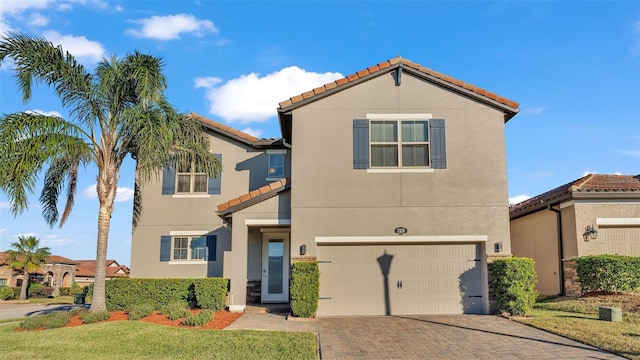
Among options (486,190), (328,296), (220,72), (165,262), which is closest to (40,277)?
(165,262)

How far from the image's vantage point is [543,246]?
59.0ft

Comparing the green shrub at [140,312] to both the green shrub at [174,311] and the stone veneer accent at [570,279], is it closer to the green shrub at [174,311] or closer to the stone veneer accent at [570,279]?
the green shrub at [174,311]

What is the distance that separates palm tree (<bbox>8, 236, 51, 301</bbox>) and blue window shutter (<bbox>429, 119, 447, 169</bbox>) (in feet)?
116

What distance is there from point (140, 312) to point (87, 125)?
5.59 meters

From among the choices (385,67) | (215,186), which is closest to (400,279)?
→ (385,67)

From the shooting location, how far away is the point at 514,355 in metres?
8.87

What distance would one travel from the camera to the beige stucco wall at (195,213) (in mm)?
18094

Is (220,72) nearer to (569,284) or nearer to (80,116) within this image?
(80,116)

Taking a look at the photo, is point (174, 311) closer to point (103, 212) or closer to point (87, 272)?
point (103, 212)

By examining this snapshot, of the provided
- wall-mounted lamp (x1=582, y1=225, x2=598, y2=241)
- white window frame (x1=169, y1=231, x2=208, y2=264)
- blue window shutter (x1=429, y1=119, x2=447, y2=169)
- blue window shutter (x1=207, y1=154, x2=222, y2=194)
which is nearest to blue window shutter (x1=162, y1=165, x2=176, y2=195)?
blue window shutter (x1=207, y1=154, x2=222, y2=194)

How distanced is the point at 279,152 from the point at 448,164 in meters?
6.94

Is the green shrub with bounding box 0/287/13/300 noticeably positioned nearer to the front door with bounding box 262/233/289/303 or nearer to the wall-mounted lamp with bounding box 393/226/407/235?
the front door with bounding box 262/233/289/303

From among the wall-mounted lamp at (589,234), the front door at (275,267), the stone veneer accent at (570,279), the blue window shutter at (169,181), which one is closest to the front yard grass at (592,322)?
the stone veneer accent at (570,279)

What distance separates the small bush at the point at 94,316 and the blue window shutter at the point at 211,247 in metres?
4.71
